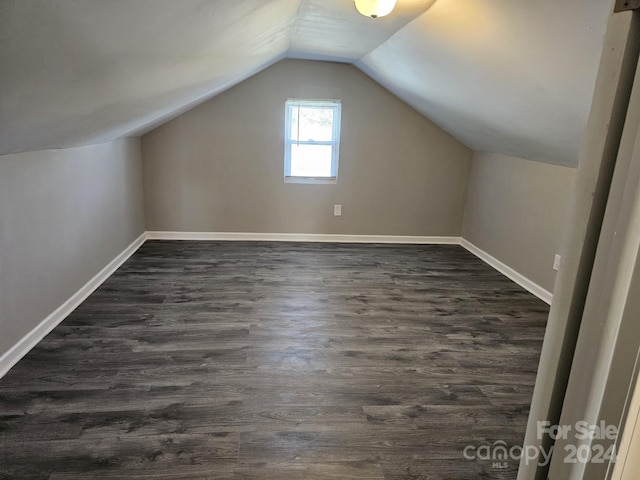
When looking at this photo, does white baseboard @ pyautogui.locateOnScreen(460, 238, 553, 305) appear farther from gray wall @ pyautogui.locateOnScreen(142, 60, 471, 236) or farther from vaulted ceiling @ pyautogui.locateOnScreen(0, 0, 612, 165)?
vaulted ceiling @ pyautogui.locateOnScreen(0, 0, 612, 165)

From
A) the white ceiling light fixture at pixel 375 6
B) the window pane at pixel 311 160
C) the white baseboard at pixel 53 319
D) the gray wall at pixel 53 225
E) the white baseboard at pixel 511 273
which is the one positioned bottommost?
the white baseboard at pixel 53 319

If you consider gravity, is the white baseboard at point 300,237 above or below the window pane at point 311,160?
below

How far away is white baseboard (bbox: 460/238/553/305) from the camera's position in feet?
11.5

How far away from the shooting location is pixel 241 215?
4.82 meters

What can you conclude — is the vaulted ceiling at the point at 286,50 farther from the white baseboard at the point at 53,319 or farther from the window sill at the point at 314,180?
the window sill at the point at 314,180

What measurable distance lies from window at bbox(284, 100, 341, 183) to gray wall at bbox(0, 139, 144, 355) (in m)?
1.69

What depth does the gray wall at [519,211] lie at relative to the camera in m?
3.42

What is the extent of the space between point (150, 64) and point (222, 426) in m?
1.56

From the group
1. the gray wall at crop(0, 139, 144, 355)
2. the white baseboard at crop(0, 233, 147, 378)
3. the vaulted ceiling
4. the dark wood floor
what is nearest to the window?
the vaulted ceiling

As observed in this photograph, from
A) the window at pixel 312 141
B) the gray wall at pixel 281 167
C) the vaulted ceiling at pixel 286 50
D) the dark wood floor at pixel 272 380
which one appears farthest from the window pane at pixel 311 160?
the dark wood floor at pixel 272 380

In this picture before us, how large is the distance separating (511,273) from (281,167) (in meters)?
2.53

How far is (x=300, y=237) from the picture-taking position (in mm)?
4934

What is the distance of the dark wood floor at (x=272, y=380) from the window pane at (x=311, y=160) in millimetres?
1526

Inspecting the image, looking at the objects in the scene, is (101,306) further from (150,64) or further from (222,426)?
(150,64)
